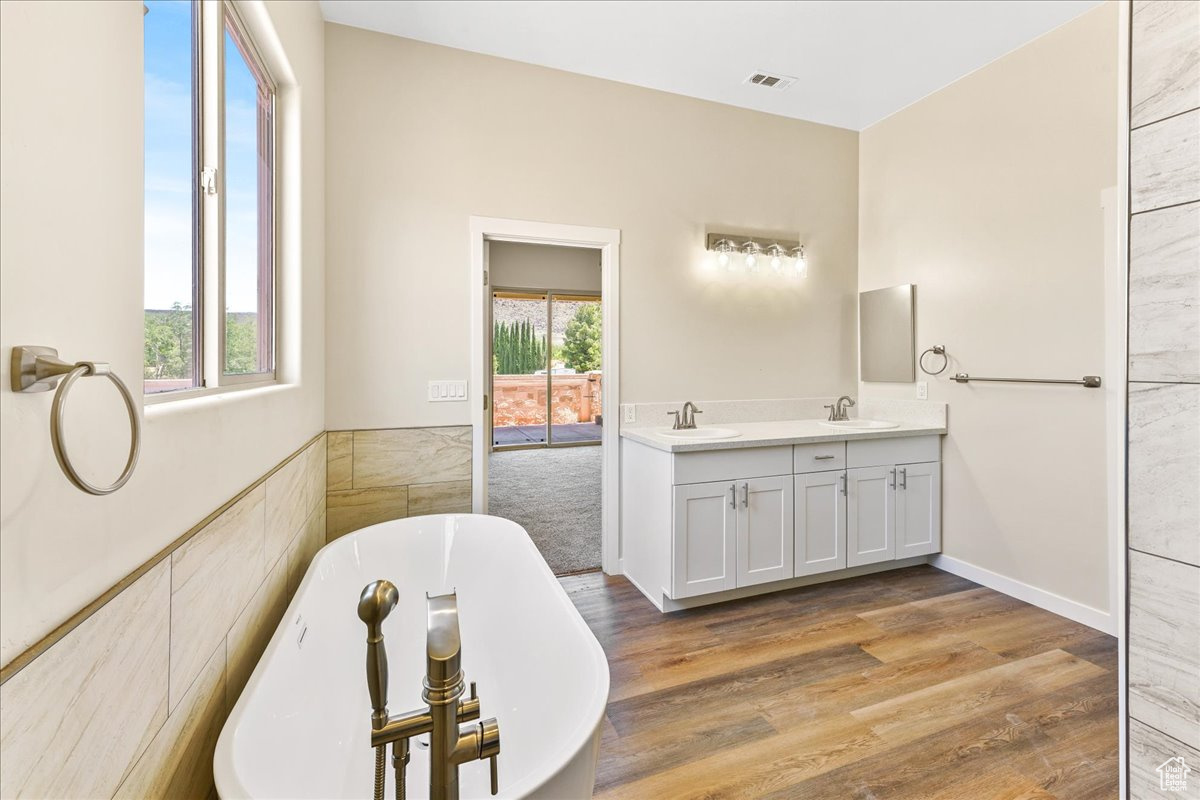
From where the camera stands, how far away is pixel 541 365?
7.19m

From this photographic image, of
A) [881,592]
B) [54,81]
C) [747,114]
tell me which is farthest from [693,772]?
[747,114]

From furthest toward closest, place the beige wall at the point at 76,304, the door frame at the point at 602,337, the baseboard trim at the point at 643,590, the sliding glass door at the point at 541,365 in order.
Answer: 1. the sliding glass door at the point at 541,365
2. the door frame at the point at 602,337
3. the baseboard trim at the point at 643,590
4. the beige wall at the point at 76,304

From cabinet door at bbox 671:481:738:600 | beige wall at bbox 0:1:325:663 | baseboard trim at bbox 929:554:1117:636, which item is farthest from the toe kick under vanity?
beige wall at bbox 0:1:325:663

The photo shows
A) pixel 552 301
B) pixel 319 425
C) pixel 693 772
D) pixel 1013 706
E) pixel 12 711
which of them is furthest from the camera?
pixel 552 301

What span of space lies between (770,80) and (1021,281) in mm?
1781

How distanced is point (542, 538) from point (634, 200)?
2359 millimetres

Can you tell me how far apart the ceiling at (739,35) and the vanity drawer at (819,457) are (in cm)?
212

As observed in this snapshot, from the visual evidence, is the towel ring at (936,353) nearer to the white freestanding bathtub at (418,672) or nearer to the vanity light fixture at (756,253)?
the vanity light fixture at (756,253)

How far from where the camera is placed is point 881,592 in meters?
2.90

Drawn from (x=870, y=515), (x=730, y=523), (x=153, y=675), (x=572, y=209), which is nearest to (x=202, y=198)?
(x=153, y=675)

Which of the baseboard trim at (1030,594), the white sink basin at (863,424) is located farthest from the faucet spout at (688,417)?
Result: the baseboard trim at (1030,594)

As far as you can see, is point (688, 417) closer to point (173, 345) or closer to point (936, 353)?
point (936, 353)

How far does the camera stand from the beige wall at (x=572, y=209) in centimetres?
263

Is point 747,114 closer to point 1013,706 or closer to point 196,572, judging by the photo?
point 1013,706
